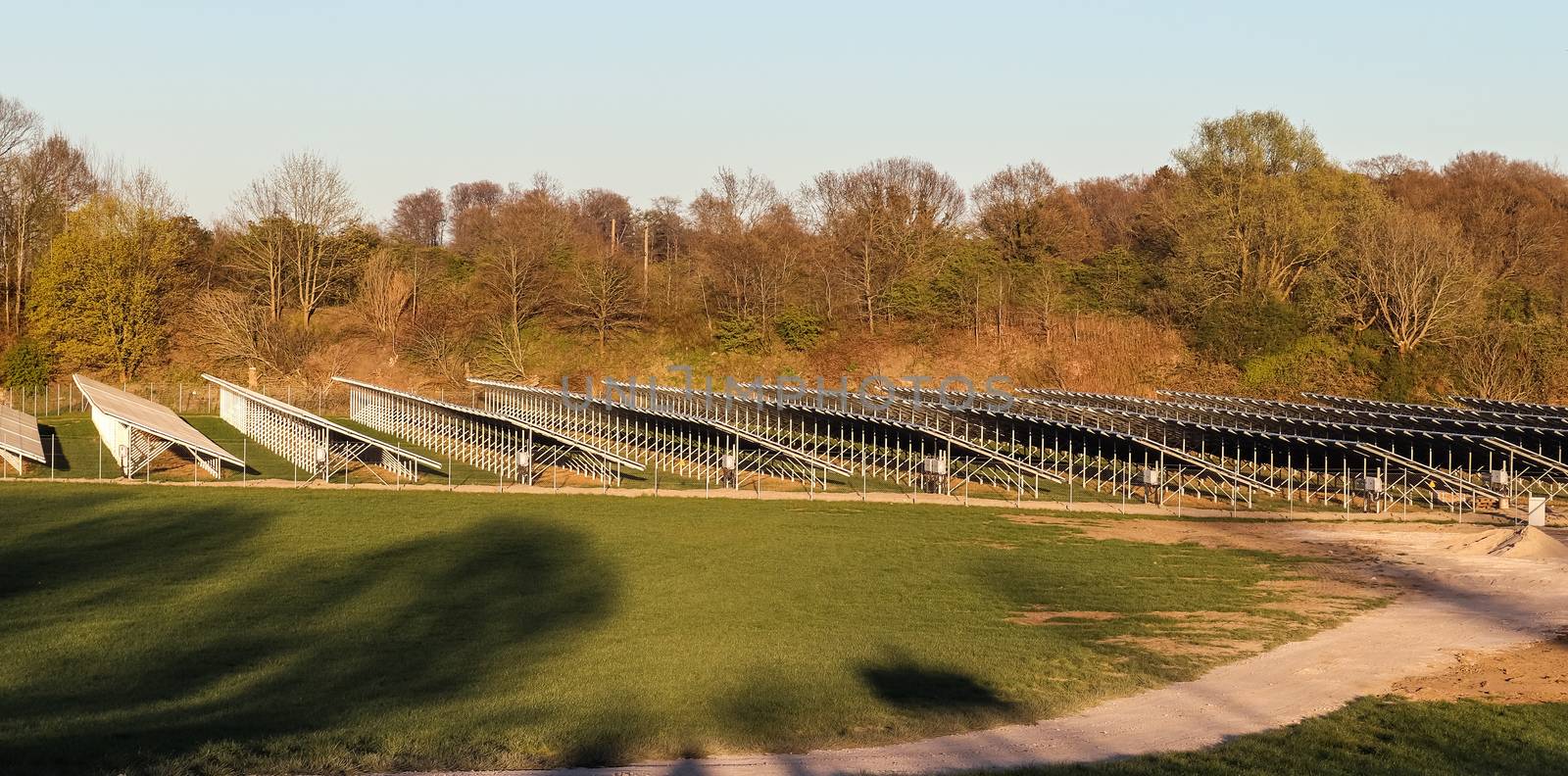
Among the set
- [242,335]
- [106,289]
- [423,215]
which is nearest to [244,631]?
[242,335]

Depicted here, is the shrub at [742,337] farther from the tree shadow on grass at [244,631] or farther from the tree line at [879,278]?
the tree shadow on grass at [244,631]

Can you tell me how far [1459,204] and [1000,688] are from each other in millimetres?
75522

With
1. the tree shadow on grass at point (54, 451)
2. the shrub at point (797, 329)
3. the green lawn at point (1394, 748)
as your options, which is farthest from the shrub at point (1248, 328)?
the green lawn at point (1394, 748)

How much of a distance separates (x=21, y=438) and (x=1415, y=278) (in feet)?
179

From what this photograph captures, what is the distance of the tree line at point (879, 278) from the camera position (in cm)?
6144

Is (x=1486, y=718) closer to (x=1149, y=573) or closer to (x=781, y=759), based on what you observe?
(x=781, y=759)

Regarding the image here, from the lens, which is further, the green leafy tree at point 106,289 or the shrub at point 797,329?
the shrub at point 797,329

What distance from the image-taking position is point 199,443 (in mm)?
35375

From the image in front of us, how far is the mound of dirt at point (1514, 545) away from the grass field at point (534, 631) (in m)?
4.42

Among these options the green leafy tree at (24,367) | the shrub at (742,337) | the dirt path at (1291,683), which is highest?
the shrub at (742,337)

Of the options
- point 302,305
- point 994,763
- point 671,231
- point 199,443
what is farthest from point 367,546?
point 671,231

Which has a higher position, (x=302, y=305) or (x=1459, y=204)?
(x=1459, y=204)

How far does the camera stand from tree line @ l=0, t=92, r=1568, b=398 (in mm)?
61438

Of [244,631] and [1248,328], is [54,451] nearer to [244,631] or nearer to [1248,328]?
[244,631]
